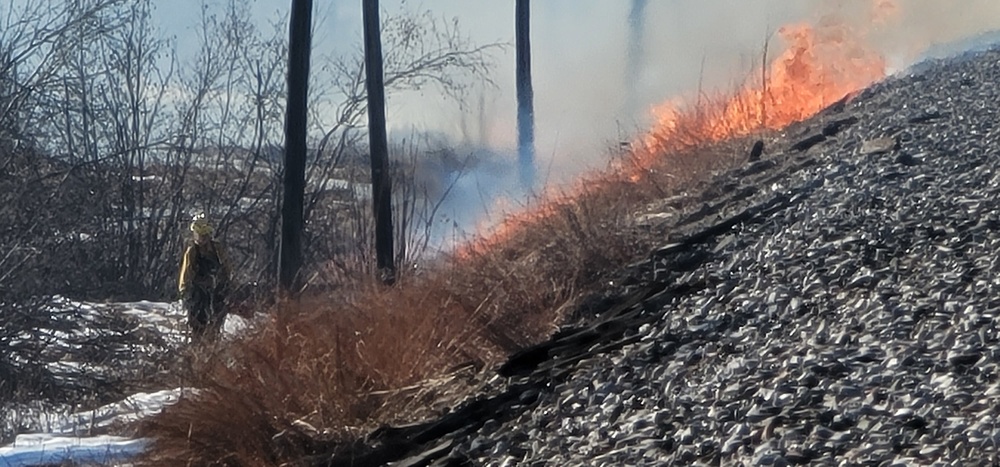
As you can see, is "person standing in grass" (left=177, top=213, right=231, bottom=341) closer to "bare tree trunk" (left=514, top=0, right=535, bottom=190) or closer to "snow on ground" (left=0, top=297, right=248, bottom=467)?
"snow on ground" (left=0, top=297, right=248, bottom=467)

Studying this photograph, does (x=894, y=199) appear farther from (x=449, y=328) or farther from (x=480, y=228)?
(x=480, y=228)

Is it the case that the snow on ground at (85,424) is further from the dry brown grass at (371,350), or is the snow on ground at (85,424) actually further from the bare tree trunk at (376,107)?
the bare tree trunk at (376,107)

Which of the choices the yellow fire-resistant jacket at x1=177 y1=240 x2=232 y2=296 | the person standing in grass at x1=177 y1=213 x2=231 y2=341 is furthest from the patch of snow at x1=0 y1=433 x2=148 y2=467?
the yellow fire-resistant jacket at x1=177 y1=240 x2=232 y2=296

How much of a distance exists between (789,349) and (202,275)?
30.7 ft

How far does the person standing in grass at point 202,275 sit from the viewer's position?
14.0m

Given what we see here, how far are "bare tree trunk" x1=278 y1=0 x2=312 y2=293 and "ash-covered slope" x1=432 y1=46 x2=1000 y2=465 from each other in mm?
7229

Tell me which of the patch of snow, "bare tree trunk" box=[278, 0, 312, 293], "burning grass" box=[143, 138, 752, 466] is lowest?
the patch of snow

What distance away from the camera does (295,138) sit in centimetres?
1684

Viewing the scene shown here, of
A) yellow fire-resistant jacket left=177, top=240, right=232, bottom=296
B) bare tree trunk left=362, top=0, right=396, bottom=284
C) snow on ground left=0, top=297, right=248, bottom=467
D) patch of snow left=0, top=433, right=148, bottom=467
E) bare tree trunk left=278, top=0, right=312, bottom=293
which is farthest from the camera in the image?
bare tree trunk left=278, top=0, right=312, bottom=293

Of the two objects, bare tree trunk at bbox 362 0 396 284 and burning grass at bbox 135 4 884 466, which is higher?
bare tree trunk at bbox 362 0 396 284

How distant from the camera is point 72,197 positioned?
2769 cm

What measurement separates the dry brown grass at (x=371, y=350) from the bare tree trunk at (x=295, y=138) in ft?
21.4

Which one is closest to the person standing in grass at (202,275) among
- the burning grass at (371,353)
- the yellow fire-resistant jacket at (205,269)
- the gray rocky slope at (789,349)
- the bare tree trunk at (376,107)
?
the yellow fire-resistant jacket at (205,269)

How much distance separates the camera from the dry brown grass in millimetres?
7133
